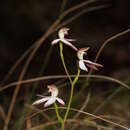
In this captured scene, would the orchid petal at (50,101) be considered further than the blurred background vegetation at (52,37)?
No

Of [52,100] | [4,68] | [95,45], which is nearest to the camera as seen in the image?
[52,100]

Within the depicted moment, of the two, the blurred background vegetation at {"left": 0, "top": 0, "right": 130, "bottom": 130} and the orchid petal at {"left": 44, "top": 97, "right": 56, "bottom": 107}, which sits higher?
the blurred background vegetation at {"left": 0, "top": 0, "right": 130, "bottom": 130}

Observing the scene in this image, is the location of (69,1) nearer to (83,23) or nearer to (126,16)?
(83,23)

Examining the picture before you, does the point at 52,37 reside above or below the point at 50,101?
above

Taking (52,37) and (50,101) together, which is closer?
(50,101)

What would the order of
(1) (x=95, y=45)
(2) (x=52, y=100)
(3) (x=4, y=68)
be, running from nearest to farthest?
(2) (x=52, y=100) < (3) (x=4, y=68) < (1) (x=95, y=45)

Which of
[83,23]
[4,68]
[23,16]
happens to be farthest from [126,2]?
[4,68]

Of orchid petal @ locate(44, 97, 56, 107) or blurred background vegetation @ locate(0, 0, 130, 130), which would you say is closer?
orchid petal @ locate(44, 97, 56, 107)

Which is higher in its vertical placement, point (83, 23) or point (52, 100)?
point (83, 23)

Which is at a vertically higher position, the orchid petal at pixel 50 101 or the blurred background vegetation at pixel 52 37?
the blurred background vegetation at pixel 52 37

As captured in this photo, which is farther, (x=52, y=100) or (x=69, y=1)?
(x=69, y=1)

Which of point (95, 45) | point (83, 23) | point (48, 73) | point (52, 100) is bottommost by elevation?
point (52, 100)
